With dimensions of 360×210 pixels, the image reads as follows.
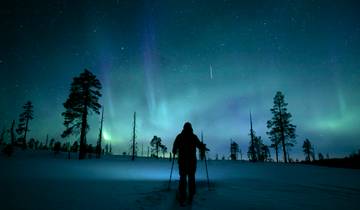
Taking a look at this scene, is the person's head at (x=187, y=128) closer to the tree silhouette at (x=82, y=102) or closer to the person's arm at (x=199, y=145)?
the person's arm at (x=199, y=145)

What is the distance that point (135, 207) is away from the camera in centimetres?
477

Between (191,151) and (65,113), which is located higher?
(65,113)

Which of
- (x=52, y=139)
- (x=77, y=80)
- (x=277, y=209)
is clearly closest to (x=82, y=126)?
(x=77, y=80)

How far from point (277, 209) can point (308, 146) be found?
262ft

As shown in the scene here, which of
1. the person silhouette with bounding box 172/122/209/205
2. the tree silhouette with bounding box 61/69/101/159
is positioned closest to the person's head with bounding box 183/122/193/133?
the person silhouette with bounding box 172/122/209/205

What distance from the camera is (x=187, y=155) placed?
649 centimetres

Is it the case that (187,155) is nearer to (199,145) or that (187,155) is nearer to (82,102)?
(199,145)

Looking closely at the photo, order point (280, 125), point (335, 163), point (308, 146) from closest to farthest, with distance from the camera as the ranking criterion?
point (335, 163) < point (280, 125) < point (308, 146)

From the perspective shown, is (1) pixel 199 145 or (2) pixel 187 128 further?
(1) pixel 199 145

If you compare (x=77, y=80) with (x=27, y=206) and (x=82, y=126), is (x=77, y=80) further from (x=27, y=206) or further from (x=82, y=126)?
(x=27, y=206)

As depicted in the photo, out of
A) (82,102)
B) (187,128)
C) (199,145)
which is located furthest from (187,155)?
(82,102)

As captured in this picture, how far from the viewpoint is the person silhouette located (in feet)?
20.0

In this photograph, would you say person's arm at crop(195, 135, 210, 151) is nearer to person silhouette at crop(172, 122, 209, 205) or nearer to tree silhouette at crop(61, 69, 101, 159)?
person silhouette at crop(172, 122, 209, 205)

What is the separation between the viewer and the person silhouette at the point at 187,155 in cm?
609
